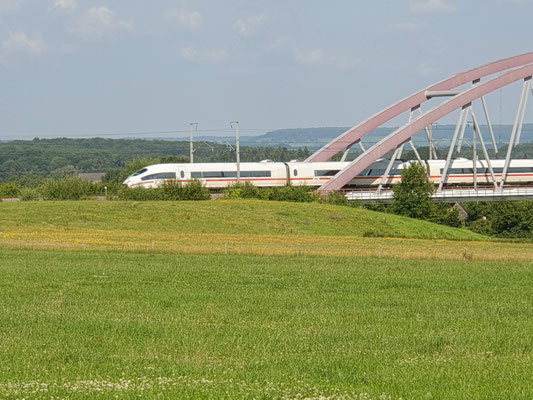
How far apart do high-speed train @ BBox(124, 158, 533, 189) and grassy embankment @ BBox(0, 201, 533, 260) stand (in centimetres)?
1338

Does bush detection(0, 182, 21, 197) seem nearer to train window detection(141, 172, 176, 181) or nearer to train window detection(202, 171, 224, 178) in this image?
train window detection(141, 172, 176, 181)

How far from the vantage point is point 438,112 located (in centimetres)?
9025

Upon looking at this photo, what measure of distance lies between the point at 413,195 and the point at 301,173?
522 inches

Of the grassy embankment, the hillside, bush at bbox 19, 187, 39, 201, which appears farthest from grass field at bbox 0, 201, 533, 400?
bush at bbox 19, 187, 39, 201

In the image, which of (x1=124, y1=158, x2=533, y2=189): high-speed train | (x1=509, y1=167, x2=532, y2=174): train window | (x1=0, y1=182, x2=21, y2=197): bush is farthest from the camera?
(x1=0, y1=182, x2=21, y2=197): bush

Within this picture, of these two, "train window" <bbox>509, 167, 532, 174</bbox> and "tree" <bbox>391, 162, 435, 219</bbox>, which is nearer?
"tree" <bbox>391, 162, 435, 219</bbox>

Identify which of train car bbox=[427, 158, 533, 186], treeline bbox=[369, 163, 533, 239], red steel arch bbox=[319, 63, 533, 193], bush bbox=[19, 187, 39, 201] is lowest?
treeline bbox=[369, 163, 533, 239]

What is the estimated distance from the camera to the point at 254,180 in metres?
89.1

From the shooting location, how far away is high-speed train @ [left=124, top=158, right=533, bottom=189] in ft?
285

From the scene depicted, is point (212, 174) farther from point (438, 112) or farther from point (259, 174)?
point (438, 112)

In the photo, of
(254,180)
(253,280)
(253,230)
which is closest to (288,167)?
(254,180)

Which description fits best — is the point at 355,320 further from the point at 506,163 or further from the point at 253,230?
the point at 506,163

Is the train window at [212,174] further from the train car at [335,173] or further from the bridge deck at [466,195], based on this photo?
the bridge deck at [466,195]

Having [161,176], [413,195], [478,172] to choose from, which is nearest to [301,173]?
[413,195]
